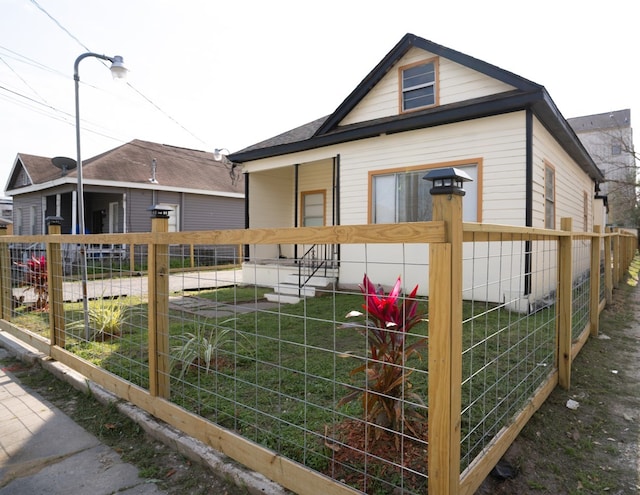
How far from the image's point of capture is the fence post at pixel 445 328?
1.23 m

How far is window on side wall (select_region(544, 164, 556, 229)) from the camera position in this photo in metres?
6.88

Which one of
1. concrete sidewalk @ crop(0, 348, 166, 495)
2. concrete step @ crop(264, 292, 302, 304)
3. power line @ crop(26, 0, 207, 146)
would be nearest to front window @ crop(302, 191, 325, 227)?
concrete step @ crop(264, 292, 302, 304)

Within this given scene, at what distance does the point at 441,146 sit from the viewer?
6.69 meters

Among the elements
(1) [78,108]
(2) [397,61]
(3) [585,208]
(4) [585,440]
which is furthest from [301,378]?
(3) [585,208]

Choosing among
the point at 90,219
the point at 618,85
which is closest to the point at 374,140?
the point at 90,219

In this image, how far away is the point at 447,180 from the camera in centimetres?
123

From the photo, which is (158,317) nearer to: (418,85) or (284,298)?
(284,298)

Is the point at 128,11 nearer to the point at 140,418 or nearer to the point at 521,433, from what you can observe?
the point at 140,418

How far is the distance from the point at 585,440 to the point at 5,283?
602 centimetres

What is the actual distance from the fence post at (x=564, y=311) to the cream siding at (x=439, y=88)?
441 centimetres

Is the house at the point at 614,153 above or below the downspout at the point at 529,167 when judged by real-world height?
above

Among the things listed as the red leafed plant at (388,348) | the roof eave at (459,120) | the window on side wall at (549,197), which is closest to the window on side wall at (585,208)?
the roof eave at (459,120)

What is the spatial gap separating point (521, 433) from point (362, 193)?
5904 millimetres

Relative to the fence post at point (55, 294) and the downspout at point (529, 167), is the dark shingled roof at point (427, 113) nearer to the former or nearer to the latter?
the downspout at point (529, 167)
